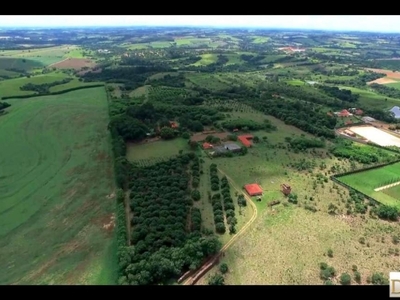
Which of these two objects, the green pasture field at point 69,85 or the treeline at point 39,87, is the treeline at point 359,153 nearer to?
the green pasture field at point 69,85

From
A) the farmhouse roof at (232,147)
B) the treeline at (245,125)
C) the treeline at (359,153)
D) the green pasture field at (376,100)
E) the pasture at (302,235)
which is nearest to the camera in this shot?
the pasture at (302,235)

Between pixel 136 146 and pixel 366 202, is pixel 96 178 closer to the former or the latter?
pixel 136 146

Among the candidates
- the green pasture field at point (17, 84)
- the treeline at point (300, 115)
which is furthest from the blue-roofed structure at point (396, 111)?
the green pasture field at point (17, 84)

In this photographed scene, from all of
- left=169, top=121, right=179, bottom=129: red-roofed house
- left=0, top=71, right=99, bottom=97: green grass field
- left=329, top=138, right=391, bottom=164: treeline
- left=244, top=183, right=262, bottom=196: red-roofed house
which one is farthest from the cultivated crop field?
left=244, top=183, right=262, bottom=196: red-roofed house

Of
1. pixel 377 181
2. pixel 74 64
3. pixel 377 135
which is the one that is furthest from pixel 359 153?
pixel 74 64

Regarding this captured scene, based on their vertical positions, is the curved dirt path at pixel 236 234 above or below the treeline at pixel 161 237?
below

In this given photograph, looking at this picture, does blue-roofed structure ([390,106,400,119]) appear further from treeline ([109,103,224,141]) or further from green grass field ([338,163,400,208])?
treeline ([109,103,224,141])

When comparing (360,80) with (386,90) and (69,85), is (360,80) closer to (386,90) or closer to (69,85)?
(386,90)
